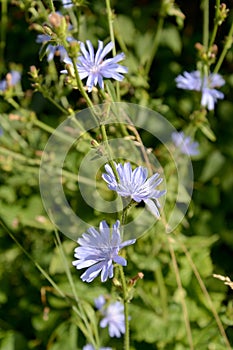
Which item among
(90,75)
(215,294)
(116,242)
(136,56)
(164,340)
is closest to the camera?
(116,242)

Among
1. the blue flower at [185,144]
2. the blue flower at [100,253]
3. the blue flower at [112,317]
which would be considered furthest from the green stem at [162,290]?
the blue flower at [100,253]

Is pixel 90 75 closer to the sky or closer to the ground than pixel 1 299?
closer to the sky

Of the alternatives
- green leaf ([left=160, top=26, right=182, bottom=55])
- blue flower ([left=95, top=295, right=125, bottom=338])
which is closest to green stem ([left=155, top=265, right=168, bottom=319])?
blue flower ([left=95, top=295, right=125, bottom=338])

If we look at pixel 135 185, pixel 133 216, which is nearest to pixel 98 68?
pixel 135 185

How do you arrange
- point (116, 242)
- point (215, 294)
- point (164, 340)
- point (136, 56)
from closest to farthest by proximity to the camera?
point (116, 242) < point (164, 340) < point (215, 294) < point (136, 56)

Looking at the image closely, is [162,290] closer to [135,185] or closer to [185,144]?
[185,144]

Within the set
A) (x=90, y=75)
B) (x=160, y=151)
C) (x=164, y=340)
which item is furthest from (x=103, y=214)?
(x=90, y=75)

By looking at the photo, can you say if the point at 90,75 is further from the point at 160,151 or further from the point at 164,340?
the point at 164,340
